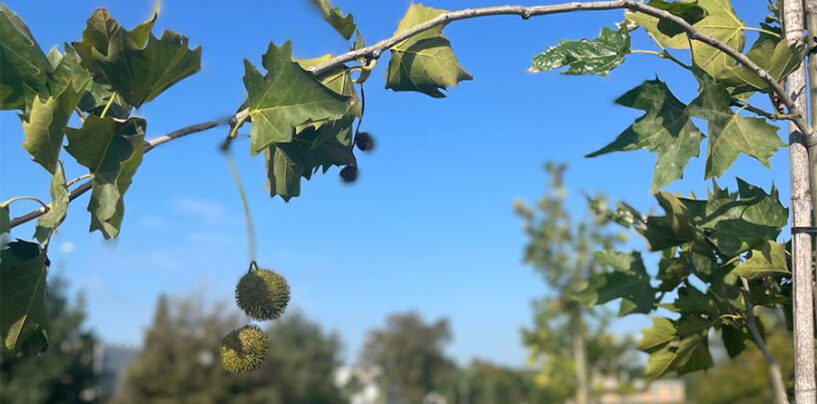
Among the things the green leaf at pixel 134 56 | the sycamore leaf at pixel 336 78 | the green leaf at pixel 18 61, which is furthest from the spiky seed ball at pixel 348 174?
the green leaf at pixel 18 61

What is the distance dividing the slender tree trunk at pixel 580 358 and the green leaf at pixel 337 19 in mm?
17518

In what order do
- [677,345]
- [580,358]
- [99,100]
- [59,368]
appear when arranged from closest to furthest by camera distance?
[99,100]
[677,345]
[580,358]
[59,368]

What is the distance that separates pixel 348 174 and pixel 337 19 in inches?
18.6

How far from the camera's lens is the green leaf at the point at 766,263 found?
102 inches

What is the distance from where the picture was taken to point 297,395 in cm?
4722

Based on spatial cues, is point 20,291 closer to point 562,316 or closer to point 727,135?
point 727,135

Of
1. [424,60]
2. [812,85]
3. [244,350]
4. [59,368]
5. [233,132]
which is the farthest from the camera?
[59,368]

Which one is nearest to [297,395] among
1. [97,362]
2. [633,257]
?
[97,362]

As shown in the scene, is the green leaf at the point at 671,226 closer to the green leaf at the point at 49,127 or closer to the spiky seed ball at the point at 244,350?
the spiky seed ball at the point at 244,350

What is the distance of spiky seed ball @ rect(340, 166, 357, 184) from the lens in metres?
2.57

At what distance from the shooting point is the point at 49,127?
1.87 m

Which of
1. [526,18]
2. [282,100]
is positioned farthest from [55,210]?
[526,18]

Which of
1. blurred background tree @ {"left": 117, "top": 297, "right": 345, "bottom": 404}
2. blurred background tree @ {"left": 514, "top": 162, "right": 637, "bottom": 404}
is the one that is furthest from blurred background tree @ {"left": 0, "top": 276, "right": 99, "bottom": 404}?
blurred background tree @ {"left": 514, "top": 162, "right": 637, "bottom": 404}

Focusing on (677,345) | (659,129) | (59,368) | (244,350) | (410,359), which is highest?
(410,359)
